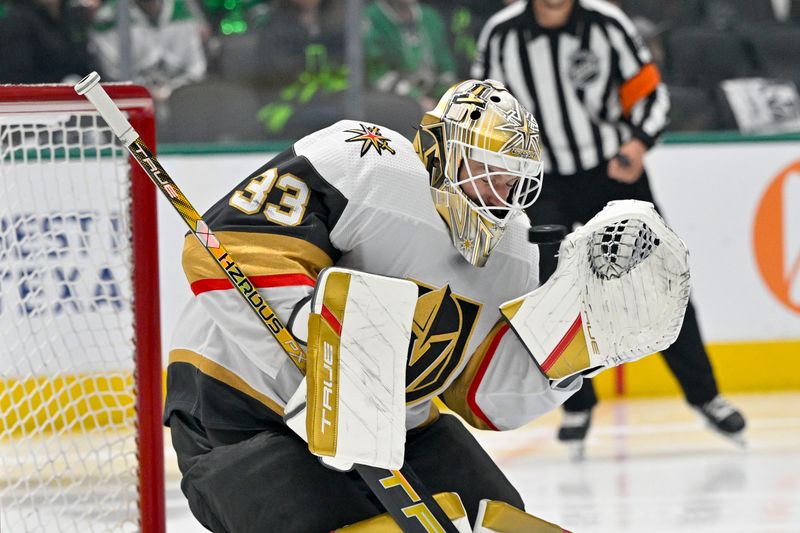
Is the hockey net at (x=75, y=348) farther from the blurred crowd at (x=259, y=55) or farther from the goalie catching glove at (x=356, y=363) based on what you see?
the blurred crowd at (x=259, y=55)

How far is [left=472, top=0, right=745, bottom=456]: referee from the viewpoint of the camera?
3822mm

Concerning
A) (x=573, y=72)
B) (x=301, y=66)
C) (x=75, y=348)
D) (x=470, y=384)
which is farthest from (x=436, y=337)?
(x=301, y=66)

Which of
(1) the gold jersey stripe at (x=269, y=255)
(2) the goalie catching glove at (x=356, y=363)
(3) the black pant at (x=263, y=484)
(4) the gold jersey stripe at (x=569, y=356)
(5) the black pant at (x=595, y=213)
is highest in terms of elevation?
(1) the gold jersey stripe at (x=269, y=255)

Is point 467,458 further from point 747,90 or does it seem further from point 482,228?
point 747,90

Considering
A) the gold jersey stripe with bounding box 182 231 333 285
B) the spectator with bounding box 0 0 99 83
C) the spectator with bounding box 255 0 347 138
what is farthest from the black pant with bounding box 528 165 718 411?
the gold jersey stripe with bounding box 182 231 333 285

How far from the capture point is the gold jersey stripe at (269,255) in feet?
5.97

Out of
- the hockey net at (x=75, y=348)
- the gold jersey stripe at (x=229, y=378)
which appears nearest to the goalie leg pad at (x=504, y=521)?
the gold jersey stripe at (x=229, y=378)

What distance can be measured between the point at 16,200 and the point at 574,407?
5.86 feet

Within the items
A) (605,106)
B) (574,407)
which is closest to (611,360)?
(574,407)

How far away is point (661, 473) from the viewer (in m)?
3.51

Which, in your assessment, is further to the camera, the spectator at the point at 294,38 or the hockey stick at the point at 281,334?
the spectator at the point at 294,38

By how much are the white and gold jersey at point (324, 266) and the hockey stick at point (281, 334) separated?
0.02 meters

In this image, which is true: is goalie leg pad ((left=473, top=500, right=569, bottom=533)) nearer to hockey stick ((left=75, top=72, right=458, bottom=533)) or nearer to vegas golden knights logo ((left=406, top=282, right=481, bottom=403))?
hockey stick ((left=75, top=72, right=458, bottom=533))

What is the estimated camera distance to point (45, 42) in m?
4.25
